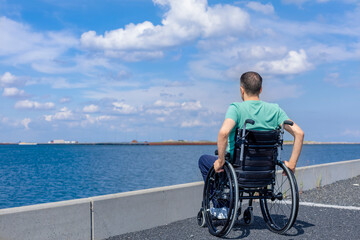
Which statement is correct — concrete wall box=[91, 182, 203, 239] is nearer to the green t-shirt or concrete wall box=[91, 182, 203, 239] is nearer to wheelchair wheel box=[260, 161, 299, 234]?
wheelchair wheel box=[260, 161, 299, 234]

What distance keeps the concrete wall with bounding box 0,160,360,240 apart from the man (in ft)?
3.62

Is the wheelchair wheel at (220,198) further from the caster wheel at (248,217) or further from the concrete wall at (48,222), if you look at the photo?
the concrete wall at (48,222)

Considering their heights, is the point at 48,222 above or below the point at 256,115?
below

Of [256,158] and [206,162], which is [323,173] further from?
[256,158]

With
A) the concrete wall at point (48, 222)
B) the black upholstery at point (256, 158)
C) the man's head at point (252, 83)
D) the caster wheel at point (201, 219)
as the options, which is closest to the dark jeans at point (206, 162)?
the black upholstery at point (256, 158)

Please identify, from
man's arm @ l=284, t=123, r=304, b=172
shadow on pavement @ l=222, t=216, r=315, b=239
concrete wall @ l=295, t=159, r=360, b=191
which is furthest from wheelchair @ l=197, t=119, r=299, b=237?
concrete wall @ l=295, t=159, r=360, b=191

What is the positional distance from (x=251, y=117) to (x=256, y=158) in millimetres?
453

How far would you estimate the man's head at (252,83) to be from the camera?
459cm

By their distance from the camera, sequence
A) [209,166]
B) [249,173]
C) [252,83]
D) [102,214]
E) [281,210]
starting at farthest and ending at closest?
Result: [281,210] → [209,166] → [102,214] → [252,83] → [249,173]

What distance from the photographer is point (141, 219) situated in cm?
516

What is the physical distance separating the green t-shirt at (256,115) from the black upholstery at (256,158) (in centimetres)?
9

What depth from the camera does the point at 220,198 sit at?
181 inches

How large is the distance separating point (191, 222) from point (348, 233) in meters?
2.04

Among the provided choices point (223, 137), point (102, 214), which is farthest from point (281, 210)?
point (102, 214)
